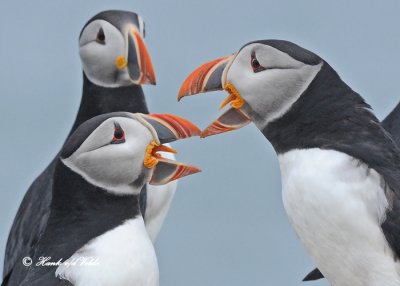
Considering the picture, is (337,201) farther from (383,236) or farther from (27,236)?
(27,236)

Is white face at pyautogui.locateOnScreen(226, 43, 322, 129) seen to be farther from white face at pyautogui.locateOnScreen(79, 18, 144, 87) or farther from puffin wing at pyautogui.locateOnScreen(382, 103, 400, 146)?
white face at pyautogui.locateOnScreen(79, 18, 144, 87)

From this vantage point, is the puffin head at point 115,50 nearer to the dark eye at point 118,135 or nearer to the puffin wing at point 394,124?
the puffin wing at point 394,124

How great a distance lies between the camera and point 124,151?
660cm

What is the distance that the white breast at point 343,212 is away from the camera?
244 inches

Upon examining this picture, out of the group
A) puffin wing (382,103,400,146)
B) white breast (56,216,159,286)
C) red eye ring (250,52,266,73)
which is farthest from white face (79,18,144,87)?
white breast (56,216,159,286)

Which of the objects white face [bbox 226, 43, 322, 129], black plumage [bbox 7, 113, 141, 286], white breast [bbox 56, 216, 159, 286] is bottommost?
white breast [bbox 56, 216, 159, 286]

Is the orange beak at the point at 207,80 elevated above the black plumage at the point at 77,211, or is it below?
above

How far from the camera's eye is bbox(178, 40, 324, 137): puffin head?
6.57 m

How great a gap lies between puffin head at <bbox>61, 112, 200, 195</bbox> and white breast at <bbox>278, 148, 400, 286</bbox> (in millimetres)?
607

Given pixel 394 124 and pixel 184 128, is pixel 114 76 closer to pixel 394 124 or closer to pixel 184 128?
pixel 394 124

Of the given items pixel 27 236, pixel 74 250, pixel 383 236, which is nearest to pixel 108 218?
pixel 74 250

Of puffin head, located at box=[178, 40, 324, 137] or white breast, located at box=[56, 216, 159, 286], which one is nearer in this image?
white breast, located at box=[56, 216, 159, 286]

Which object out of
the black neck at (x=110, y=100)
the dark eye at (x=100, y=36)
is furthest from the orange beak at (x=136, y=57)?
the dark eye at (x=100, y=36)

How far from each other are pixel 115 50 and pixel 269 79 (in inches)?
110
